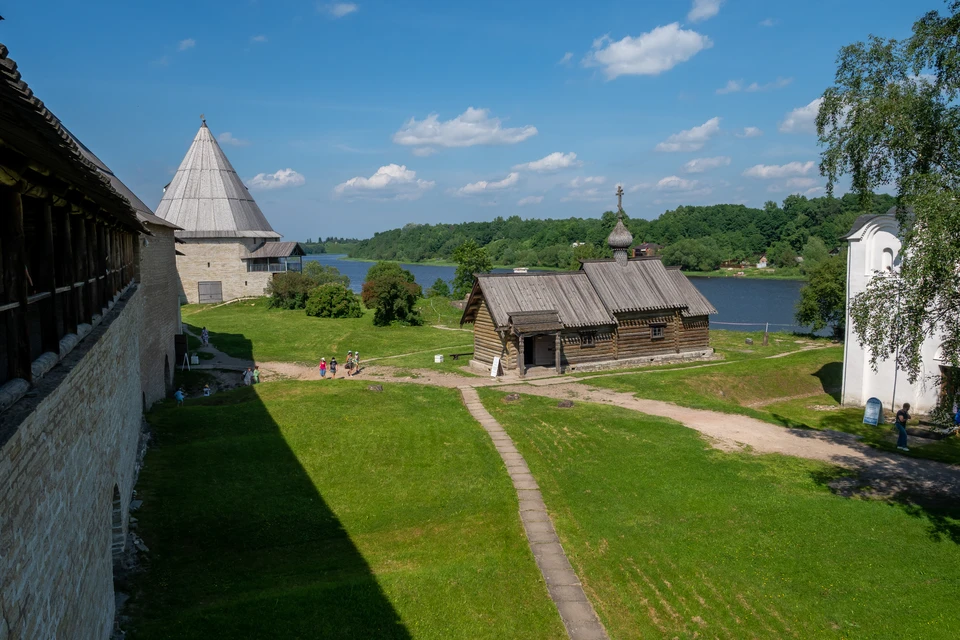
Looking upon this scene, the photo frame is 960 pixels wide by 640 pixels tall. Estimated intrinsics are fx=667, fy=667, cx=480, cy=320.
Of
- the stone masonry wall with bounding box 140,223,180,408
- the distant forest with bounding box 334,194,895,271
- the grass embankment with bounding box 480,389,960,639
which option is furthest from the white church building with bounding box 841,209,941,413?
the distant forest with bounding box 334,194,895,271

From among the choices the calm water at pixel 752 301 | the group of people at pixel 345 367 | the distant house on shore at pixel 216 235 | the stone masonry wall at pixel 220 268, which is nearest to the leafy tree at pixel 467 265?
the calm water at pixel 752 301

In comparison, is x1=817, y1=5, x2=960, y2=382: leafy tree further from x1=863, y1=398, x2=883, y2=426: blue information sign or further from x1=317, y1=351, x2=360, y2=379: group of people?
x1=317, y1=351, x2=360, y2=379: group of people

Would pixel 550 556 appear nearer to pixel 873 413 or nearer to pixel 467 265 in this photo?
pixel 873 413

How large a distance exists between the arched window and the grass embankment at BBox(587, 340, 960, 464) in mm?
18803

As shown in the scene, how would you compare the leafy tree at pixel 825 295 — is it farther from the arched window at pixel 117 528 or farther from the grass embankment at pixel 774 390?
the arched window at pixel 117 528

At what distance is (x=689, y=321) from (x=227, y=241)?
3792 centimetres

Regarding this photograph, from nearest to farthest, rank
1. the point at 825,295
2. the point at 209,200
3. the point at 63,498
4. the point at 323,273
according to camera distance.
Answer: the point at 63,498 → the point at 825,295 → the point at 209,200 → the point at 323,273

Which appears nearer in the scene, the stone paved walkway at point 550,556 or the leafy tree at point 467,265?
the stone paved walkway at point 550,556

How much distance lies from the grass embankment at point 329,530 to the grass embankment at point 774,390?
30.9ft

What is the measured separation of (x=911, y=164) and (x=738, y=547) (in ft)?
31.9

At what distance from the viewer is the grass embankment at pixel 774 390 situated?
23.0 m

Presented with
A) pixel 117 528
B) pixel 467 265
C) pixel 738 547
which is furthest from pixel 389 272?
pixel 738 547

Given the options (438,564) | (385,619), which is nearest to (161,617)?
(385,619)

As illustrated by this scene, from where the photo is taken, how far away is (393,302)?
149ft
